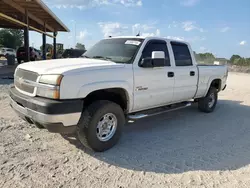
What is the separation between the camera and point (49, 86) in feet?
11.0

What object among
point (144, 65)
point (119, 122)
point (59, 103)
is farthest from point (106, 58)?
point (59, 103)

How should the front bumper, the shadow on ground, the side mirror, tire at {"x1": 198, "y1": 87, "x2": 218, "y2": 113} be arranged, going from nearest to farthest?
the front bumper < the shadow on ground < the side mirror < tire at {"x1": 198, "y1": 87, "x2": 218, "y2": 113}

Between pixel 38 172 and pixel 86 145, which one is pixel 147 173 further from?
pixel 38 172

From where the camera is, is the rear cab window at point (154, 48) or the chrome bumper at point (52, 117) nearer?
the chrome bumper at point (52, 117)

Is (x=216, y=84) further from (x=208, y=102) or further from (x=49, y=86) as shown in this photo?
(x=49, y=86)

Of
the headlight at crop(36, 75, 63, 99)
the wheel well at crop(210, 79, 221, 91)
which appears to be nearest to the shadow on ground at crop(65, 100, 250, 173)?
the wheel well at crop(210, 79, 221, 91)

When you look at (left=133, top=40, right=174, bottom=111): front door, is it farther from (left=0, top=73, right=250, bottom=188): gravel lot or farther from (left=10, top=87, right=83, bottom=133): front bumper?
(left=10, top=87, right=83, bottom=133): front bumper

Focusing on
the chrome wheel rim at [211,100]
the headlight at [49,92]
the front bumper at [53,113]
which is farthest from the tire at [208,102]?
the headlight at [49,92]

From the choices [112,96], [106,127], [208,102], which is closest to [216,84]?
[208,102]

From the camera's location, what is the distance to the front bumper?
3303mm

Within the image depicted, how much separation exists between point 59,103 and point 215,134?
351 cm

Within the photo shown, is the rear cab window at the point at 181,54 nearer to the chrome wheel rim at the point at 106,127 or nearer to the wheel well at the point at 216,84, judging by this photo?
the wheel well at the point at 216,84

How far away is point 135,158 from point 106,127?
2.45 feet

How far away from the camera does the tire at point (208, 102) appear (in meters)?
6.92
